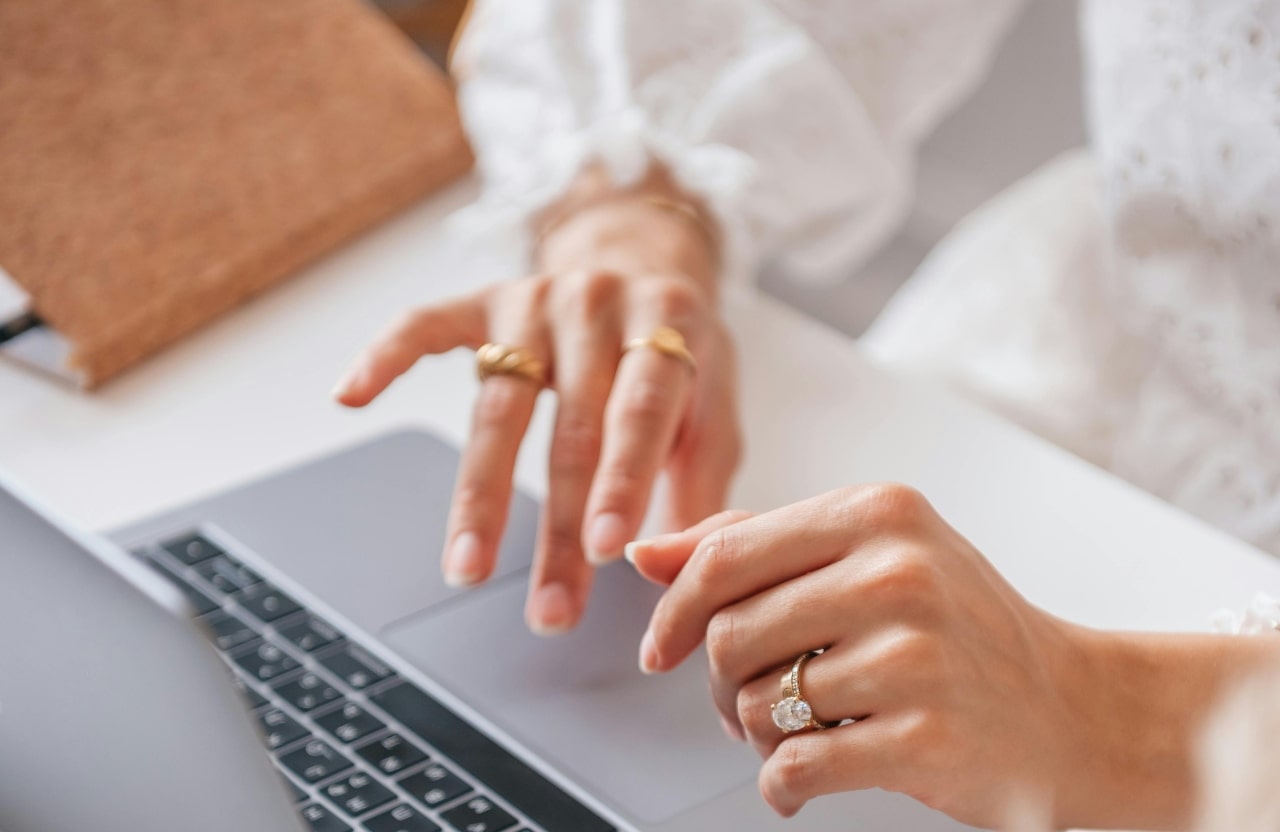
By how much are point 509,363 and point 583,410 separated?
0.12 ft

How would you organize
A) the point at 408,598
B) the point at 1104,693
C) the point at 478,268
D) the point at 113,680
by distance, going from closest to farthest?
the point at 113,680
the point at 1104,693
the point at 408,598
the point at 478,268

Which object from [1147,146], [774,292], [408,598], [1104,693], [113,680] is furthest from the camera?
[774,292]

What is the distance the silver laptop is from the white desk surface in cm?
4

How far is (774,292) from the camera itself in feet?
6.12

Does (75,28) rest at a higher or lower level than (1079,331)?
higher

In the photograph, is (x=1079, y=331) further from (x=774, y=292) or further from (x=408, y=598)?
(x=774, y=292)

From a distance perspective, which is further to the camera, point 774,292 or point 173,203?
point 774,292

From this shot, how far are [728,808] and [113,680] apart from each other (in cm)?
21

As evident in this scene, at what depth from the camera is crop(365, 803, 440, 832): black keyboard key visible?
0.41m

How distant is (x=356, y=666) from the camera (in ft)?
1.57

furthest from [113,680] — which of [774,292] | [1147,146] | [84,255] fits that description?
[774,292]

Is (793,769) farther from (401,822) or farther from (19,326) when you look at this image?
(19,326)

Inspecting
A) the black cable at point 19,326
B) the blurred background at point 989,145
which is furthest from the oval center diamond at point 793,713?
the blurred background at point 989,145

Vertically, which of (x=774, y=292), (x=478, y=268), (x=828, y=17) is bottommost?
(x=774, y=292)
